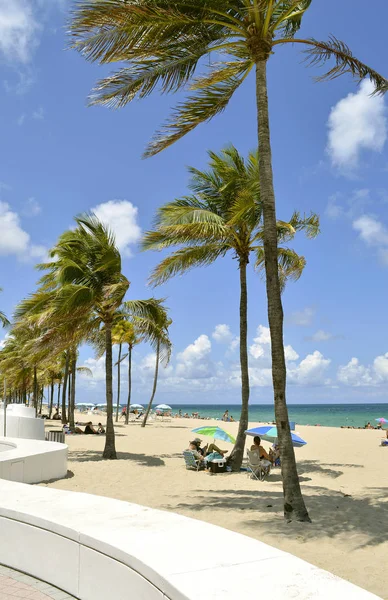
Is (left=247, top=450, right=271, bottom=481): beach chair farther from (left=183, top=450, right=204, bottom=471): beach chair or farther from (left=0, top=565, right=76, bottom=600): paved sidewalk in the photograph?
(left=0, top=565, right=76, bottom=600): paved sidewalk

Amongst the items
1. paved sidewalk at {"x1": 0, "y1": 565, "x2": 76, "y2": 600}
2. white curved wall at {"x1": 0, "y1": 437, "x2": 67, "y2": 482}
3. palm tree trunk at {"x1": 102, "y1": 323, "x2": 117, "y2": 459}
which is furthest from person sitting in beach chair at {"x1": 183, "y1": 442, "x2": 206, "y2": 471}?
paved sidewalk at {"x1": 0, "y1": 565, "x2": 76, "y2": 600}

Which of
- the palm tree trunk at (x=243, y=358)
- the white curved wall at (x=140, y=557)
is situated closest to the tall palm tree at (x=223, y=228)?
the palm tree trunk at (x=243, y=358)

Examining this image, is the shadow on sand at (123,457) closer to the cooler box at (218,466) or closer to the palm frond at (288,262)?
the cooler box at (218,466)

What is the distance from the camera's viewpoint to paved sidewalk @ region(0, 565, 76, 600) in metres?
3.87

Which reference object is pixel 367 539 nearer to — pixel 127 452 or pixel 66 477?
pixel 66 477

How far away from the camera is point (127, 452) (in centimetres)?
1870

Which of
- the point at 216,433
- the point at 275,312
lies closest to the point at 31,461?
the point at 275,312

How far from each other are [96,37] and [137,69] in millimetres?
1144

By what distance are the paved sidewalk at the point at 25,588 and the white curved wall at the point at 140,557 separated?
54mm

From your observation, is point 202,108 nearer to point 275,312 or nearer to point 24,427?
point 275,312

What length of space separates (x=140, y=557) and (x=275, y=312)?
5231 mm

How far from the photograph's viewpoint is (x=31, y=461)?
9625mm

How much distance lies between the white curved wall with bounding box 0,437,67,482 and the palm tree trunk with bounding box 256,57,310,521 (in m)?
4.47

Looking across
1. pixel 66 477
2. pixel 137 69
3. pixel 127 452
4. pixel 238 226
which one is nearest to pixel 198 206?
pixel 238 226
